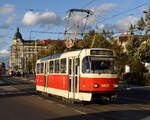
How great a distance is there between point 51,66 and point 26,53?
408ft

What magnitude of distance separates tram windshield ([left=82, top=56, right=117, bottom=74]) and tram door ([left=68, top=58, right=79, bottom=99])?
2.33 feet

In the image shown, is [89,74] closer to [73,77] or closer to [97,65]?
[97,65]

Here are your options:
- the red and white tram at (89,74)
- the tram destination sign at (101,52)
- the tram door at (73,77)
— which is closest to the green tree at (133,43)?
the red and white tram at (89,74)

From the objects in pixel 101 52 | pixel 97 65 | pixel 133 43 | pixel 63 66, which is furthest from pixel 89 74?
Result: pixel 133 43

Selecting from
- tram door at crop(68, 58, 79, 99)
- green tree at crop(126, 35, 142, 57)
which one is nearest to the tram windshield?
tram door at crop(68, 58, 79, 99)

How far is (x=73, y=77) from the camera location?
52.3ft

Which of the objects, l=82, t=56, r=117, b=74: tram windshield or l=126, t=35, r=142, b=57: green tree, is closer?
l=82, t=56, r=117, b=74: tram windshield

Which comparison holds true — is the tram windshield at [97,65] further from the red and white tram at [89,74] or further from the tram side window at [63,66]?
the tram side window at [63,66]

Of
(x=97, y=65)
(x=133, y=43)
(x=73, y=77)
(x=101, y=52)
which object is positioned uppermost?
(x=133, y=43)

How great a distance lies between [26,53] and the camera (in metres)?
142

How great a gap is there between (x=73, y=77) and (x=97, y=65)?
1.78m

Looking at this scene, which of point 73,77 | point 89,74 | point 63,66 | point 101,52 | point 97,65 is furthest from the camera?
point 63,66

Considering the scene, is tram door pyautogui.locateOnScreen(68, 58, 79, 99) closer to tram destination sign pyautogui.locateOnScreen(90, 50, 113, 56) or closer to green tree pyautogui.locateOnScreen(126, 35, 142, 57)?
tram destination sign pyautogui.locateOnScreen(90, 50, 113, 56)

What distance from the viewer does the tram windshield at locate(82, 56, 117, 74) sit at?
48.4 feet
